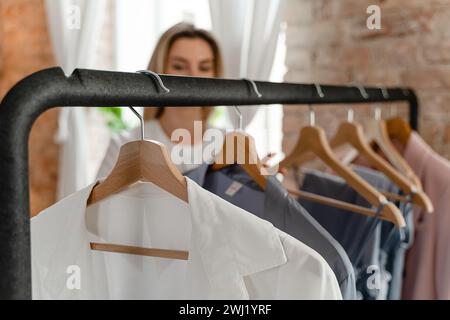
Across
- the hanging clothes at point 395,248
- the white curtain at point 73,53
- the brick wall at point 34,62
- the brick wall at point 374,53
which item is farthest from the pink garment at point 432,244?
the brick wall at point 34,62

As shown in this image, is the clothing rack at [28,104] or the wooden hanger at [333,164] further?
the wooden hanger at [333,164]

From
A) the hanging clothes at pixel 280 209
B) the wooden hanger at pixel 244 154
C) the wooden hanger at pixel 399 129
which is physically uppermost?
the wooden hanger at pixel 399 129

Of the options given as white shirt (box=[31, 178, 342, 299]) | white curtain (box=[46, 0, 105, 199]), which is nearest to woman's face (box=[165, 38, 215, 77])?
white curtain (box=[46, 0, 105, 199])

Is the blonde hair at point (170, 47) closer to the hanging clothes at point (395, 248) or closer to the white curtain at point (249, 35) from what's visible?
the white curtain at point (249, 35)

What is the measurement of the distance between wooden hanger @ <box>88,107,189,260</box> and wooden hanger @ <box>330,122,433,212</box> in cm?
62

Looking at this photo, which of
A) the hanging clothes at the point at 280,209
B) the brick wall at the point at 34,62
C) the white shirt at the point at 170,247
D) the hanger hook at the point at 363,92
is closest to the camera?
the white shirt at the point at 170,247

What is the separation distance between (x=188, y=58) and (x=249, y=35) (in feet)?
0.93

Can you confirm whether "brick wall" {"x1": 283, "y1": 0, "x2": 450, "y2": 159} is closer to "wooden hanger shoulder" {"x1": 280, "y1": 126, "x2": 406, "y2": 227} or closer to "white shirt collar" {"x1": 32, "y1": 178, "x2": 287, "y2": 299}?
"wooden hanger shoulder" {"x1": 280, "y1": 126, "x2": 406, "y2": 227}

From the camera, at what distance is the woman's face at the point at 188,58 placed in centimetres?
193

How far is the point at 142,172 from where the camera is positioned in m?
0.81

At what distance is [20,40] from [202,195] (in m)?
2.73

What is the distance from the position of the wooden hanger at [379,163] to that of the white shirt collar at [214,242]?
596 mm

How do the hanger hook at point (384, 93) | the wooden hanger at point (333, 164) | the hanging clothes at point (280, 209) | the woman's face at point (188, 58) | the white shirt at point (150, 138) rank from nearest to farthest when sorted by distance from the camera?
1. the hanging clothes at point (280, 209)
2. the wooden hanger at point (333, 164)
3. the hanger hook at point (384, 93)
4. the white shirt at point (150, 138)
5. the woman's face at point (188, 58)
